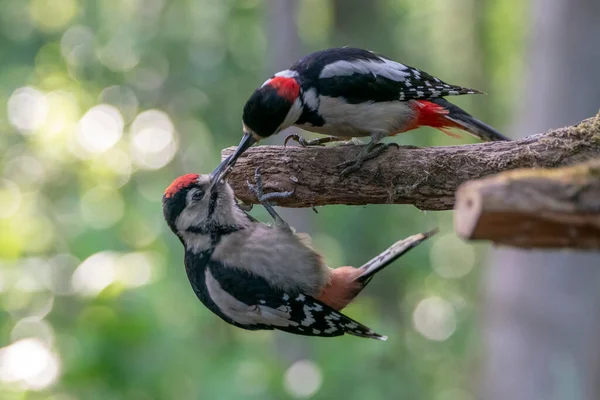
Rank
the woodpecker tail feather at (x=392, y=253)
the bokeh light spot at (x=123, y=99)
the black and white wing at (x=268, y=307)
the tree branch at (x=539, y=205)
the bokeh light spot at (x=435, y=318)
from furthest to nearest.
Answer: the bokeh light spot at (x=435, y=318)
the bokeh light spot at (x=123, y=99)
the black and white wing at (x=268, y=307)
the woodpecker tail feather at (x=392, y=253)
the tree branch at (x=539, y=205)

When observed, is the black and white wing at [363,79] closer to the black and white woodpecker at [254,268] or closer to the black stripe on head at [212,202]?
the black and white woodpecker at [254,268]

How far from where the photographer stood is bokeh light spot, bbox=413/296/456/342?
13.7 m

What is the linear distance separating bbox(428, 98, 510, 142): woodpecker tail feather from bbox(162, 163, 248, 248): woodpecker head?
116 cm

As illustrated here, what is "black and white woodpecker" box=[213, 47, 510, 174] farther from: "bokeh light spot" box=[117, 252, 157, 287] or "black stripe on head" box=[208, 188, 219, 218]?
"bokeh light spot" box=[117, 252, 157, 287]

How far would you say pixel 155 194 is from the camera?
7562 millimetres

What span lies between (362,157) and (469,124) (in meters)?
0.72

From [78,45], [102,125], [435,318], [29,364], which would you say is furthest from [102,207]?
[435,318]

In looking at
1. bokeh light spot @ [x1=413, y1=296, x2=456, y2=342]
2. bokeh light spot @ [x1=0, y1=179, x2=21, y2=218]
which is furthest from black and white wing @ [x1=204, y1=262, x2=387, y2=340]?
bokeh light spot @ [x1=413, y1=296, x2=456, y2=342]

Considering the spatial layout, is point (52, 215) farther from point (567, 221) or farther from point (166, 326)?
point (567, 221)

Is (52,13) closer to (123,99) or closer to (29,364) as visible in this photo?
(123,99)

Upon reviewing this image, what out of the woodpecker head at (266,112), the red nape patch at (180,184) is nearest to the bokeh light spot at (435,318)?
the woodpecker head at (266,112)

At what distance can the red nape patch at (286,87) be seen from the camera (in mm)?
3150

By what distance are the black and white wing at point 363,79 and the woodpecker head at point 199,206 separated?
0.67m

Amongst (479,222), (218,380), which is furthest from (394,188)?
(218,380)
